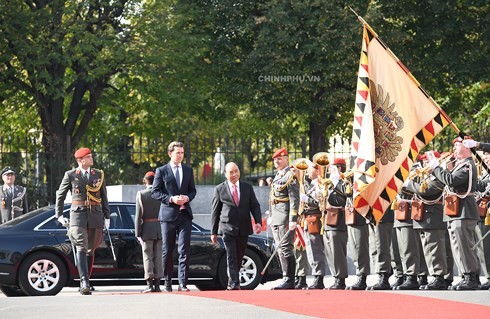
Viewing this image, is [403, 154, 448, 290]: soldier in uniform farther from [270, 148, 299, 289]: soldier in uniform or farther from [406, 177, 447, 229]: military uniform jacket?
[270, 148, 299, 289]: soldier in uniform

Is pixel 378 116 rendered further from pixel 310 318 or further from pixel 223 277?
pixel 310 318

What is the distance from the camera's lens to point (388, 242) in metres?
17.8

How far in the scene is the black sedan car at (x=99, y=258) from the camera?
1853cm

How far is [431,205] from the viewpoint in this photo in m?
17.6

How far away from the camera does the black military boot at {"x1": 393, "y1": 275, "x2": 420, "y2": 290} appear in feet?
57.3

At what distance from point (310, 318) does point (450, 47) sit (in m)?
29.5

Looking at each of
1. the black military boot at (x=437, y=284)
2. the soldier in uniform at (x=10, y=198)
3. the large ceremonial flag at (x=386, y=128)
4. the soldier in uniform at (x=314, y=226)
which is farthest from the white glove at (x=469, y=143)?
the soldier in uniform at (x=10, y=198)

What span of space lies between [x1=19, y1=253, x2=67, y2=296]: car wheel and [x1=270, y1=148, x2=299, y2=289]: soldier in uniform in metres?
3.01

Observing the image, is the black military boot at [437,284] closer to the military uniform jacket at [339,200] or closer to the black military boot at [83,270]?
the military uniform jacket at [339,200]

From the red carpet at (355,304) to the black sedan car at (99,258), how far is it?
3.87 meters

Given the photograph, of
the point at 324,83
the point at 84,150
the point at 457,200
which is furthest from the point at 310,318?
the point at 324,83

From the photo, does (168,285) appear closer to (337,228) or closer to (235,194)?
(235,194)

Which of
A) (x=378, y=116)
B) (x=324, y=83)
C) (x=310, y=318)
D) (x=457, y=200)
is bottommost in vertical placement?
(x=310, y=318)

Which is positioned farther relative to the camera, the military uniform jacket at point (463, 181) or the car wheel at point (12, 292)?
the car wheel at point (12, 292)
